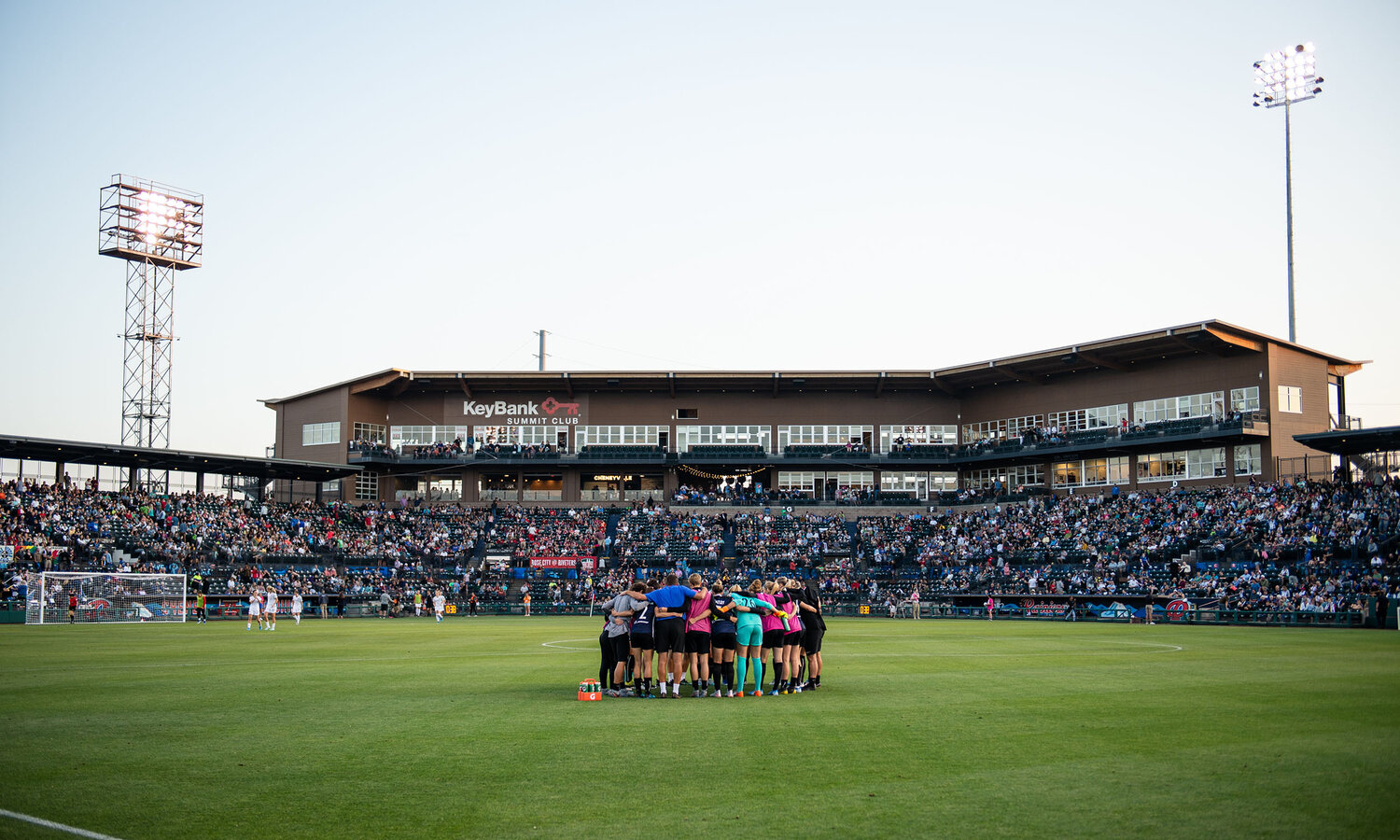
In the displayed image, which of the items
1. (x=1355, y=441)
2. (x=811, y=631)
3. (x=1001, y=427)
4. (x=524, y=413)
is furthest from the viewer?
(x=524, y=413)

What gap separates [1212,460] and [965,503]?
1887 cm

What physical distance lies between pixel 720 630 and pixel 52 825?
409 inches

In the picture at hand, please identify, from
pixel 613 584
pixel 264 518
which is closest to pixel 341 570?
pixel 264 518

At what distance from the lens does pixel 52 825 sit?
28.4 feet

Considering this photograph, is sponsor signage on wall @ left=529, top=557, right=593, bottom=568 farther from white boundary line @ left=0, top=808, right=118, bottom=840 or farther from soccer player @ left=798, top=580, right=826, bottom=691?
white boundary line @ left=0, top=808, right=118, bottom=840

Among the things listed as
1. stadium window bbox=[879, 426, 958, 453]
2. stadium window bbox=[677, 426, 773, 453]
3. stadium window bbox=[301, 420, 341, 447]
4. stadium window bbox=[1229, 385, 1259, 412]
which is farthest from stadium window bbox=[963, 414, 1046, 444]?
stadium window bbox=[301, 420, 341, 447]

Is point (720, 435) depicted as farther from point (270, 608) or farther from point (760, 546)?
point (270, 608)

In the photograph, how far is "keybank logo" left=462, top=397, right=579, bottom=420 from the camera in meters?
87.7

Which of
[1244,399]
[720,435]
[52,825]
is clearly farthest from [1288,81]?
[52,825]

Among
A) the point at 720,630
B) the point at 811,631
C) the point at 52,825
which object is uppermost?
the point at 720,630

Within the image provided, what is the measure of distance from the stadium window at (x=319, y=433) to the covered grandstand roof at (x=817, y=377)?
2.75 metres

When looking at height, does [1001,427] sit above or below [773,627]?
above

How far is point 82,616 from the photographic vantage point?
1911 inches

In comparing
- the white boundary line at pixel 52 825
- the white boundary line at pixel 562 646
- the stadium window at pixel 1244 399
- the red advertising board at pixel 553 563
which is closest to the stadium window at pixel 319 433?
the red advertising board at pixel 553 563
